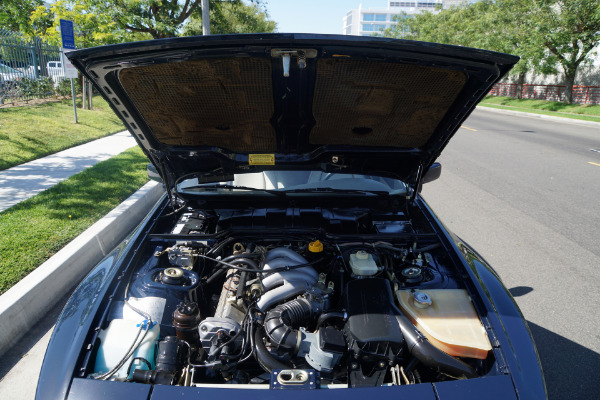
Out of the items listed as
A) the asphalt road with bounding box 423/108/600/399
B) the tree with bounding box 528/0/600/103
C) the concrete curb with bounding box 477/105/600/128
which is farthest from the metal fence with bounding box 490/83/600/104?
the asphalt road with bounding box 423/108/600/399

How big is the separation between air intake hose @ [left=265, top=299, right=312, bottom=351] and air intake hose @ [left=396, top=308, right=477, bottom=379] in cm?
53

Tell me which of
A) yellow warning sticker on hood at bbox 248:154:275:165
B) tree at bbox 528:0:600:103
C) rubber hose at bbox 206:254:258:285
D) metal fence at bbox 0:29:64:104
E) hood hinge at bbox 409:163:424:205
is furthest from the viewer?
tree at bbox 528:0:600:103

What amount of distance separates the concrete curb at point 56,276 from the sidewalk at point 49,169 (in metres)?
1.60

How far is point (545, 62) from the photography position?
80.3 ft

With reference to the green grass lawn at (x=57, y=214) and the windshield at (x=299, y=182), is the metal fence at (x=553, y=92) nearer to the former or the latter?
the windshield at (x=299, y=182)

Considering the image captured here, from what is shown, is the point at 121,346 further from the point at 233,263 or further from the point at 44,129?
the point at 44,129

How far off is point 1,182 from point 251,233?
5452mm

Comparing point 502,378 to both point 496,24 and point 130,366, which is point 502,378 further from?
point 496,24

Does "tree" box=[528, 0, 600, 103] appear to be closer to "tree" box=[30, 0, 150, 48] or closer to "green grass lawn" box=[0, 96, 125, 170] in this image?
"tree" box=[30, 0, 150, 48]

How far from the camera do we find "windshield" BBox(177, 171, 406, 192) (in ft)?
10.1

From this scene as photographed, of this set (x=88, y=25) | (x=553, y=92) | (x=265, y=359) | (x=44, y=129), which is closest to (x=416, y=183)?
(x=265, y=359)

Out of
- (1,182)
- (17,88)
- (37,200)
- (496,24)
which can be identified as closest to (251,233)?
(37,200)

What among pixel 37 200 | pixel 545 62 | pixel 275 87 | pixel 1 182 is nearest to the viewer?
pixel 275 87

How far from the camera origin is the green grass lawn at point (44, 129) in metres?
7.75
